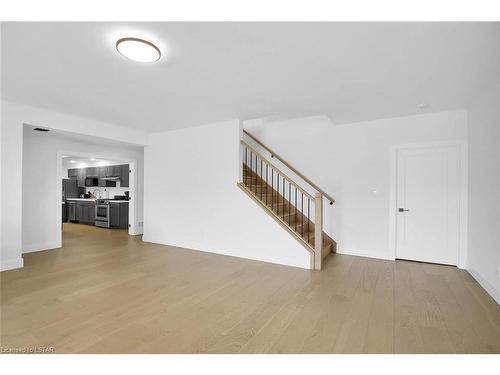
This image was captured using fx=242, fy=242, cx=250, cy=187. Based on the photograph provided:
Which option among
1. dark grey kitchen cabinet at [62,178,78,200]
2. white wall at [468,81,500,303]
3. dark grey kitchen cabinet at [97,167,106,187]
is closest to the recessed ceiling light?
white wall at [468,81,500,303]

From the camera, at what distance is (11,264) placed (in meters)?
3.48

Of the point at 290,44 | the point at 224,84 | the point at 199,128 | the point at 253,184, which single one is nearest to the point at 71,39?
the point at 224,84

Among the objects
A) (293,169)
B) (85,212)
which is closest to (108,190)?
(85,212)

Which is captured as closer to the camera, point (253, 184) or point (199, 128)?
point (199, 128)

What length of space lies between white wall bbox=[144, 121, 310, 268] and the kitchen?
97.8 inches

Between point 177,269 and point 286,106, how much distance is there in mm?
2924

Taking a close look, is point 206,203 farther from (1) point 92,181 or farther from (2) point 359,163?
(1) point 92,181

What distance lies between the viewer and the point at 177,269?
3.59 meters

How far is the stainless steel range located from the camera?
24.3ft

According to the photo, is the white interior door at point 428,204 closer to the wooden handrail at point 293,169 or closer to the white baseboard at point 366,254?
the white baseboard at point 366,254

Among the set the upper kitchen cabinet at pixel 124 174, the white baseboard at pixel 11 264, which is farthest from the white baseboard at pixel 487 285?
the upper kitchen cabinet at pixel 124 174

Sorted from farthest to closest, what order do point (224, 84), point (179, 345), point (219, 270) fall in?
point (219, 270) < point (224, 84) < point (179, 345)

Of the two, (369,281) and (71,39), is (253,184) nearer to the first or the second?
(369,281)

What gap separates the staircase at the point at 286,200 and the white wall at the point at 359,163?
0.26 metres
